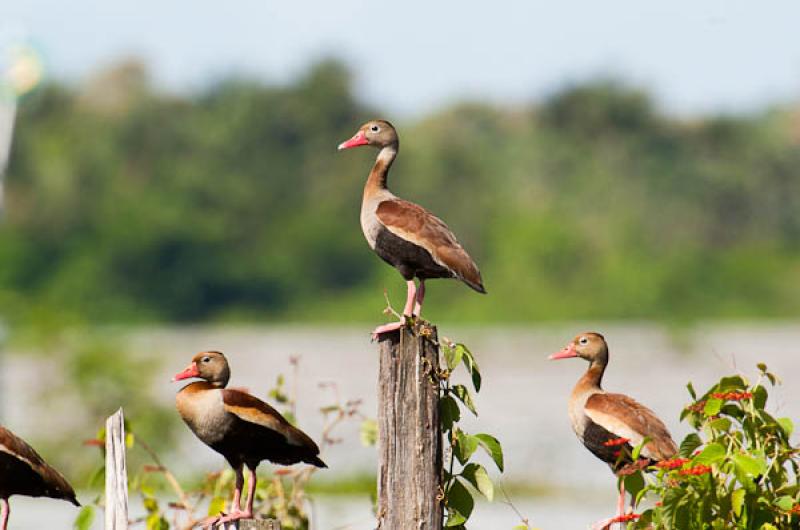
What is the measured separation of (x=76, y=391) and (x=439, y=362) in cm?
1586

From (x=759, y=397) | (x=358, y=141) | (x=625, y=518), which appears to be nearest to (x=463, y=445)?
(x=625, y=518)

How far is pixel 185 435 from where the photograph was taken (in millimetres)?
22781

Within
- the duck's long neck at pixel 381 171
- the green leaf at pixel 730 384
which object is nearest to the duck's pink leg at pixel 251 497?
the duck's long neck at pixel 381 171

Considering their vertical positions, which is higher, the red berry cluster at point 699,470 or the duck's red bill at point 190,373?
the duck's red bill at point 190,373

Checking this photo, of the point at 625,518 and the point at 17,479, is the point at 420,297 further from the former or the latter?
the point at 17,479

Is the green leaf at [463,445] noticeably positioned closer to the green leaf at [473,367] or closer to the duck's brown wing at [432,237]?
the green leaf at [473,367]

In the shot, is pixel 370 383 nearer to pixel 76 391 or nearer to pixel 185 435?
pixel 185 435

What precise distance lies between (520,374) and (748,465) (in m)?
22.1

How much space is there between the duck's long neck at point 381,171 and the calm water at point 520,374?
54.1 ft

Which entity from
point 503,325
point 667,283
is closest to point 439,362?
point 503,325

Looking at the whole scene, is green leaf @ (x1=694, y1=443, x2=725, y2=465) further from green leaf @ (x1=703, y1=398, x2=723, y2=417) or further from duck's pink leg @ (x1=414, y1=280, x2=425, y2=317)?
duck's pink leg @ (x1=414, y1=280, x2=425, y2=317)

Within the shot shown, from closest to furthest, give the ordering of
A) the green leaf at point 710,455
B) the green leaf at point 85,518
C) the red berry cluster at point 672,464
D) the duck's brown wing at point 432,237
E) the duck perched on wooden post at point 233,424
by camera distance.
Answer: the green leaf at point 710,455
the red berry cluster at point 672,464
the duck perched on wooden post at point 233,424
the duck's brown wing at point 432,237
the green leaf at point 85,518

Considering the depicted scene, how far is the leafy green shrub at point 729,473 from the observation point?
5520 mm

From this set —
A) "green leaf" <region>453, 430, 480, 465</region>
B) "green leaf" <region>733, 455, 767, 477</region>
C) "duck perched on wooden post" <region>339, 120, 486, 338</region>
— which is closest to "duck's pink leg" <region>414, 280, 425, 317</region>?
"duck perched on wooden post" <region>339, 120, 486, 338</region>
